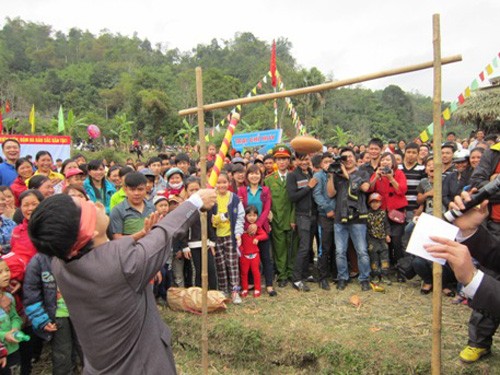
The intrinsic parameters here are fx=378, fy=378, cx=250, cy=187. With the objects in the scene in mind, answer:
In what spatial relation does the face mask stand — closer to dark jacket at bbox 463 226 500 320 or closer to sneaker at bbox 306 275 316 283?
sneaker at bbox 306 275 316 283

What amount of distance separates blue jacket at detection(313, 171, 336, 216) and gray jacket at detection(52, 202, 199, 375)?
381 centimetres

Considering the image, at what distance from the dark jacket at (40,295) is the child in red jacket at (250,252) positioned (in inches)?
99.6

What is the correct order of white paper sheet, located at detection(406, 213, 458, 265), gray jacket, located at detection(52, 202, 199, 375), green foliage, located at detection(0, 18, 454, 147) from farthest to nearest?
green foliage, located at detection(0, 18, 454, 147) → white paper sheet, located at detection(406, 213, 458, 265) → gray jacket, located at detection(52, 202, 199, 375)

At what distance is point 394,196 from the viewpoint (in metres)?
5.61

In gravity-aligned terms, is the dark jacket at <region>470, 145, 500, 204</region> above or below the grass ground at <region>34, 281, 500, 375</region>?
above

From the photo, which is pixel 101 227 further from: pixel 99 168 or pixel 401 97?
pixel 401 97

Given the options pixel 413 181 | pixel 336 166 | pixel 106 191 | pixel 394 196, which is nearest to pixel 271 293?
pixel 336 166

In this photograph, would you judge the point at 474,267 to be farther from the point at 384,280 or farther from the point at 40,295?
the point at 384,280

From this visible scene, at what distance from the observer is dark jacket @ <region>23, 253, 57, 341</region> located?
3.34m

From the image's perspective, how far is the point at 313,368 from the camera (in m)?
3.93

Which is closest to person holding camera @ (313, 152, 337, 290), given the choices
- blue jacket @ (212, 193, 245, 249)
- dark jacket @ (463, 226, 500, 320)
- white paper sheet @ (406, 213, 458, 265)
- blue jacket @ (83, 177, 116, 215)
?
blue jacket @ (212, 193, 245, 249)

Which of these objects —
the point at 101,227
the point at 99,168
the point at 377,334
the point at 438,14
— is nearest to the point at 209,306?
the point at 377,334

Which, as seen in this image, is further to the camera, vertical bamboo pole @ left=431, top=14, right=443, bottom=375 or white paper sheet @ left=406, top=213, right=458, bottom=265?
vertical bamboo pole @ left=431, top=14, right=443, bottom=375

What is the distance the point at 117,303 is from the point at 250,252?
11.9 feet
